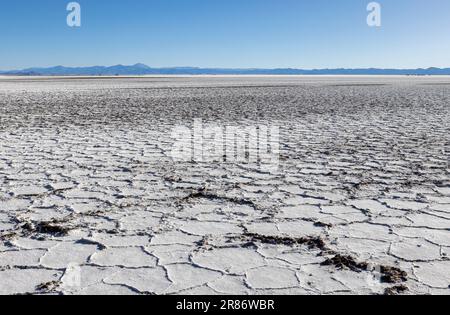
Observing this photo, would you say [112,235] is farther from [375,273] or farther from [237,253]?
[375,273]

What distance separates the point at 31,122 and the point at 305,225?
6242mm

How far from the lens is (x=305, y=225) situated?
8.46 feet

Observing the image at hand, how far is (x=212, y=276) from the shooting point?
192cm

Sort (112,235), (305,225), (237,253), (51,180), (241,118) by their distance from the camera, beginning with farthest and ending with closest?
(241,118), (51,180), (305,225), (112,235), (237,253)

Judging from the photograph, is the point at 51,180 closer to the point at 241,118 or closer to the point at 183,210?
the point at 183,210

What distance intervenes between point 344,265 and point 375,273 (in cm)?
13

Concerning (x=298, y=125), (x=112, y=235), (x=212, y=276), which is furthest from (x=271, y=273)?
(x=298, y=125)

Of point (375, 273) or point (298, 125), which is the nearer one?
point (375, 273)
